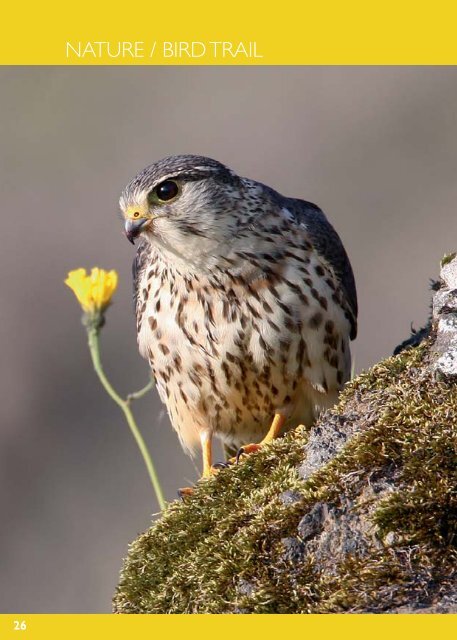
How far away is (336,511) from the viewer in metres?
4.21

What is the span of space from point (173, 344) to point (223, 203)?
73 cm

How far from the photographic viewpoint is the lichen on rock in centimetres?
399

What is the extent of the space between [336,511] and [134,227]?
202 cm

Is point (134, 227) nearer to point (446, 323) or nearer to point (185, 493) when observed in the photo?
point (185, 493)

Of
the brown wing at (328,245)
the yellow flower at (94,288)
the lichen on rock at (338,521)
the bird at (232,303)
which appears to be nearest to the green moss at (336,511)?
the lichen on rock at (338,521)

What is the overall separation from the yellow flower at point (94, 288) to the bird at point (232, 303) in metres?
0.17

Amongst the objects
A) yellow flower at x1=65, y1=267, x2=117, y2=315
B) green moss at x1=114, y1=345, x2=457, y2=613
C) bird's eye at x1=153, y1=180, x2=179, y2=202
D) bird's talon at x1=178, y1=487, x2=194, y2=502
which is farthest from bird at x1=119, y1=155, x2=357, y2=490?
green moss at x1=114, y1=345, x2=457, y2=613

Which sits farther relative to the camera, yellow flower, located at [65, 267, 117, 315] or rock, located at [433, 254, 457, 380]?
yellow flower, located at [65, 267, 117, 315]

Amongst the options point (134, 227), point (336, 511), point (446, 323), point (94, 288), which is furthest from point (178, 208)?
point (336, 511)

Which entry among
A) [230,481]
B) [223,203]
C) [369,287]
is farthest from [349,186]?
[230,481]

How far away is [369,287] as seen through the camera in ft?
49.9

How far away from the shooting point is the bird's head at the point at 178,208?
573cm

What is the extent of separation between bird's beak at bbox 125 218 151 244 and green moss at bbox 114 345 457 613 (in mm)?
1343

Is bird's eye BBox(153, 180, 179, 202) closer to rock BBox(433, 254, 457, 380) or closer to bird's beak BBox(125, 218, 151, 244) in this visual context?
bird's beak BBox(125, 218, 151, 244)
